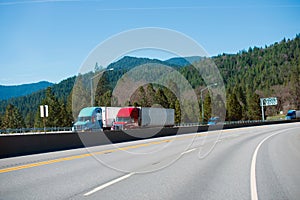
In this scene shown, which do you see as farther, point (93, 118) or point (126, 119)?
point (126, 119)

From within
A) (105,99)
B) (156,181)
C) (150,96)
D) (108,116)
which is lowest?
(156,181)

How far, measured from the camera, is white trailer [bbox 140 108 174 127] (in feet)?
165

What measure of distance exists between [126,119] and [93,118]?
14.2ft

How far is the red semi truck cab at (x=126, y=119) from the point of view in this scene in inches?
1864

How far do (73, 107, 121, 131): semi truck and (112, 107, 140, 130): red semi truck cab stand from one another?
2.21m

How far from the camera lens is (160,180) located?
31.5 ft

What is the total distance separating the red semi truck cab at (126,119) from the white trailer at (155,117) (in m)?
1.59

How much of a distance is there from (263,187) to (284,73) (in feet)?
654

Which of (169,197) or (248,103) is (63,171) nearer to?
(169,197)

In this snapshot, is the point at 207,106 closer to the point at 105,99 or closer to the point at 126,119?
the point at 105,99

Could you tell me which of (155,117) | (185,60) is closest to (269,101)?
(155,117)

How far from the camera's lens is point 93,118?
4578cm

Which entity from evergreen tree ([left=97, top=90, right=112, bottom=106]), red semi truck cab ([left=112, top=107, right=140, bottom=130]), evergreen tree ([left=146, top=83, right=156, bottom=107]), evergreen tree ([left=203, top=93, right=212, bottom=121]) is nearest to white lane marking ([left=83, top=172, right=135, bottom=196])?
red semi truck cab ([left=112, top=107, right=140, bottom=130])

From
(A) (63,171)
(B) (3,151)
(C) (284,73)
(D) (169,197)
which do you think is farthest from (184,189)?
(C) (284,73)
